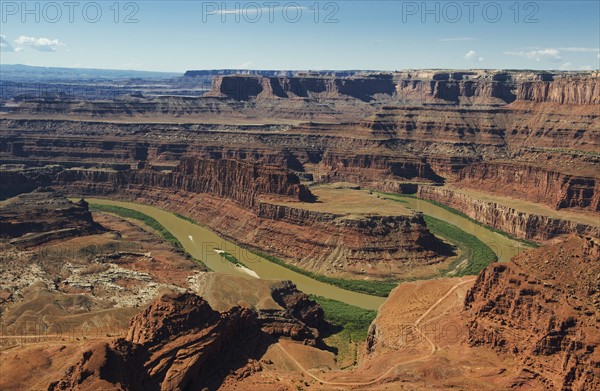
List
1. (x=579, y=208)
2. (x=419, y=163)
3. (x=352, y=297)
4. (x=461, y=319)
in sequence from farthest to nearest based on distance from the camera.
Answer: (x=419, y=163) < (x=579, y=208) < (x=352, y=297) < (x=461, y=319)

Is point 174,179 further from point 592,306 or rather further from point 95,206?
point 592,306

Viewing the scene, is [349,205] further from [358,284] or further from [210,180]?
[210,180]

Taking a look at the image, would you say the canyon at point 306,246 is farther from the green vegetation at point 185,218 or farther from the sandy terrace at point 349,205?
the sandy terrace at point 349,205

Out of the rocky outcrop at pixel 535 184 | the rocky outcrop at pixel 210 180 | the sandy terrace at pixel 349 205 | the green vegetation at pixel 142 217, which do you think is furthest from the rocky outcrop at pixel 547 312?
the rocky outcrop at pixel 535 184

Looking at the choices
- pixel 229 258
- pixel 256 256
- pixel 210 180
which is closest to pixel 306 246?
pixel 256 256

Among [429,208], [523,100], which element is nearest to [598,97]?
[523,100]

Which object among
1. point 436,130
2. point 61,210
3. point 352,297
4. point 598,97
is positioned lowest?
point 352,297
